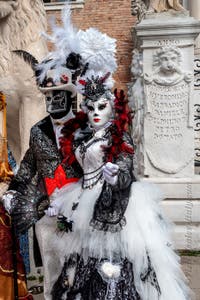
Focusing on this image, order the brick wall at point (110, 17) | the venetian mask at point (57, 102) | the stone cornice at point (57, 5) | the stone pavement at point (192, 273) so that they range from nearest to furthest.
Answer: the venetian mask at point (57, 102), the stone pavement at point (192, 273), the stone cornice at point (57, 5), the brick wall at point (110, 17)

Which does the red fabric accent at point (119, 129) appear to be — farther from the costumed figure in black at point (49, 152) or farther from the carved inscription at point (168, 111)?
the carved inscription at point (168, 111)

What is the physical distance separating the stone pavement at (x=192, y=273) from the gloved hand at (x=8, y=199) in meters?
1.13

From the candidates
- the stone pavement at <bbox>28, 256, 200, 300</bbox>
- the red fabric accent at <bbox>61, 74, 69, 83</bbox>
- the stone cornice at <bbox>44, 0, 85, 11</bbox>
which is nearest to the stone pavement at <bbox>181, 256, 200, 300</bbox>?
the stone pavement at <bbox>28, 256, 200, 300</bbox>

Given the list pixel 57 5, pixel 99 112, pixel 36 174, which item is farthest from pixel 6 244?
pixel 57 5

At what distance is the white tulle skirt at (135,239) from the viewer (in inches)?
124

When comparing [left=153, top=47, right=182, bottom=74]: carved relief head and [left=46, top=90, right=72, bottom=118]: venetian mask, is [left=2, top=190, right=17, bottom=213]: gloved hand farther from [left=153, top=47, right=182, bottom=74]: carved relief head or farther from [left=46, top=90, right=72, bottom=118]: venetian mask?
[left=153, top=47, right=182, bottom=74]: carved relief head

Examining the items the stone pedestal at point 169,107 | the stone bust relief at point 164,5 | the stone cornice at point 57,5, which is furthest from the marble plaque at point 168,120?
the stone cornice at point 57,5

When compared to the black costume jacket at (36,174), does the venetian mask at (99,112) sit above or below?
above

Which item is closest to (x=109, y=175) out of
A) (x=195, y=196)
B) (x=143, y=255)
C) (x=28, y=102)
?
(x=143, y=255)

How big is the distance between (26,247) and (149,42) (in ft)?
10.1

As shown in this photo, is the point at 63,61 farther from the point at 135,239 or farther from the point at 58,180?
the point at 135,239

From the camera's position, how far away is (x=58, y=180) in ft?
11.6

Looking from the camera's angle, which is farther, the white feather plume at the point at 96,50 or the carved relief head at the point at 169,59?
the carved relief head at the point at 169,59

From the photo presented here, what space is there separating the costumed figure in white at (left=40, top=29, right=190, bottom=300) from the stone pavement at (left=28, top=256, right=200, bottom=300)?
1051 mm
